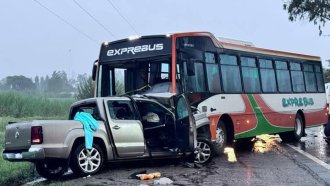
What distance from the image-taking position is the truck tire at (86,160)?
9156 mm

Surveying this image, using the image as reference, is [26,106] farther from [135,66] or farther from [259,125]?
[135,66]

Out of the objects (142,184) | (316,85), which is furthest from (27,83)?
(142,184)

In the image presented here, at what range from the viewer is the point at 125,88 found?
42.8 feet

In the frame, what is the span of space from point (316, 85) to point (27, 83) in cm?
11417

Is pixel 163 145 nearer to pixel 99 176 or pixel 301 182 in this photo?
pixel 99 176

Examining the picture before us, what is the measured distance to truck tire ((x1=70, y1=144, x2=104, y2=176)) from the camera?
9.16 m

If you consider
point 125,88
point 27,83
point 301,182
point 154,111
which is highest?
point 27,83

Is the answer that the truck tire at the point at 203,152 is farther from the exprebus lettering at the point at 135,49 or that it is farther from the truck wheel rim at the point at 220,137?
the exprebus lettering at the point at 135,49

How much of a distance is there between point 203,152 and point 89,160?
290cm

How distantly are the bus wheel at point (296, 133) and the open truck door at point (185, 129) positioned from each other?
341 inches

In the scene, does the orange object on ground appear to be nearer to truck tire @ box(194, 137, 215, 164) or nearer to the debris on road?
the debris on road

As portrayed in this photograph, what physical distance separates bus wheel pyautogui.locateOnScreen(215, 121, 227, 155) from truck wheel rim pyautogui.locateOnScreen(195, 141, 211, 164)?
188 centimetres

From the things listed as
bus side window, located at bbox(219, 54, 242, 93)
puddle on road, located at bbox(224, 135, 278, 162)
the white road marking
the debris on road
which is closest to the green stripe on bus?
puddle on road, located at bbox(224, 135, 278, 162)

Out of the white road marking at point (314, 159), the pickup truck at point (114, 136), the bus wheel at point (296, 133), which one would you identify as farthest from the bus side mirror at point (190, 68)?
the bus wheel at point (296, 133)
